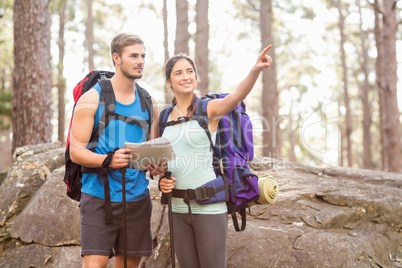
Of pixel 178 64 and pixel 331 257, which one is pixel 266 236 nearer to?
pixel 331 257

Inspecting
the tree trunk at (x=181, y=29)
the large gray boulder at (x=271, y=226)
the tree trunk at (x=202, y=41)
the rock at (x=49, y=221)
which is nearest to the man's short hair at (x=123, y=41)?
the large gray boulder at (x=271, y=226)

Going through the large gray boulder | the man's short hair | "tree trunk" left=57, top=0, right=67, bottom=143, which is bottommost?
the large gray boulder

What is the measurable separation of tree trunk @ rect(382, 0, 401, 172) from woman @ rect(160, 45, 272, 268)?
9050mm

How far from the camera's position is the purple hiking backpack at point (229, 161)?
118 inches

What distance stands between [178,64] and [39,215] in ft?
10.4

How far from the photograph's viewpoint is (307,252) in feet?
14.6

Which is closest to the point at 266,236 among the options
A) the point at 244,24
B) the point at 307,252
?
the point at 307,252

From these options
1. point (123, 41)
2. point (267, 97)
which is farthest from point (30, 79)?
point (267, 97)

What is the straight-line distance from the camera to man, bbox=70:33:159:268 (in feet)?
9.44

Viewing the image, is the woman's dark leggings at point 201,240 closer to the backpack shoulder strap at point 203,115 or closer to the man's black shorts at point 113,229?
the man's black shorts at point 113,229

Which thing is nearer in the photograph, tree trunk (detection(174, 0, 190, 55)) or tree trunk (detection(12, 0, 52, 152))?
tree trunk (detection(12, 0, 52, 152))

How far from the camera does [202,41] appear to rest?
32.9 feet

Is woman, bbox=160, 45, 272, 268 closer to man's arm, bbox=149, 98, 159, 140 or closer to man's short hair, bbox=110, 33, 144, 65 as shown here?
man's arm, bbox=149, 98, 159, 140

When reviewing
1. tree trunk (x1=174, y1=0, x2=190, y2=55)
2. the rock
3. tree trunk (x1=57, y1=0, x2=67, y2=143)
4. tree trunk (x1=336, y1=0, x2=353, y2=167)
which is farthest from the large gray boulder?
tree trunk (x1=336, y1=0, x2=353, y2=167)
